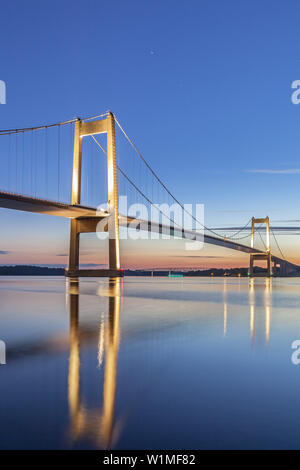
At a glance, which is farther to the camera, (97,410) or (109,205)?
(109,205)

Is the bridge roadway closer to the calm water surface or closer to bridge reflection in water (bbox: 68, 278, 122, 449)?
the calm water surface

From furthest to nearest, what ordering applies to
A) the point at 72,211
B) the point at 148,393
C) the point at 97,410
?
1. the point at 72,211
2. the point at 148,393
3. the point at 97,410

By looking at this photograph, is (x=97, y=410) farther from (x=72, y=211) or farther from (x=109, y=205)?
(x=72, y=211)

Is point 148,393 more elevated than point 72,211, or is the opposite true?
point 72,211

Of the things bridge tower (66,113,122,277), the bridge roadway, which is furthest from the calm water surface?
bridge tower (66,113,122,277)

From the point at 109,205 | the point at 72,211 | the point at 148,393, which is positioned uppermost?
the point at 109,205

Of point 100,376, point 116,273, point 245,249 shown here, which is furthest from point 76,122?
point 100,376

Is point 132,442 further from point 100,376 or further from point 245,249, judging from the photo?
point 245,249

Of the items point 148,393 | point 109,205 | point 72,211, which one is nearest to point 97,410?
point 148,393

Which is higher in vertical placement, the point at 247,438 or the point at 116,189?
the point at 116,189
